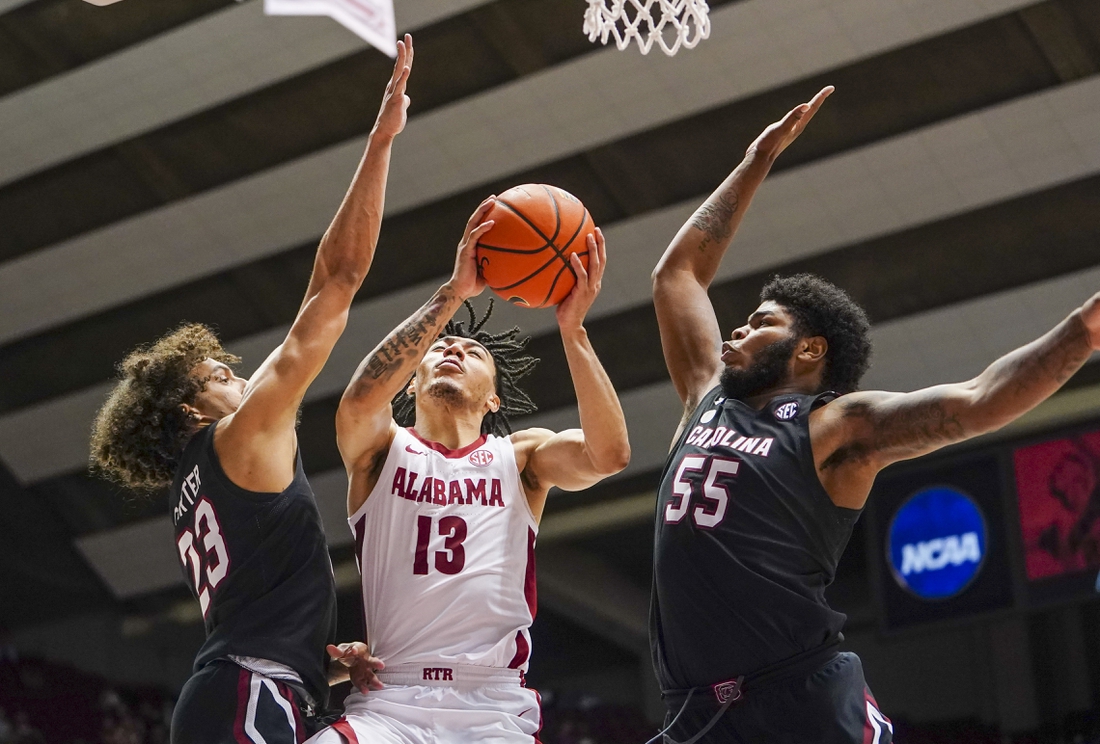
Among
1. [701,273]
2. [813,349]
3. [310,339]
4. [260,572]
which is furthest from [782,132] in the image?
[260,572]

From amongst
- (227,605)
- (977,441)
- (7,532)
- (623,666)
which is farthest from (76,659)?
(227,605)

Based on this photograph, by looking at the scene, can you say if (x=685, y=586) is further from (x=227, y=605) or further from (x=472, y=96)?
(x=472, y=96)

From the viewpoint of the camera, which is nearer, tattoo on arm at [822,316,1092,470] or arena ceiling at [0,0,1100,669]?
tattoo on arm at [822,316,1092,470]

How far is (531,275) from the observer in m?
4.45

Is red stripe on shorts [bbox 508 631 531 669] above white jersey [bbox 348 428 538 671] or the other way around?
the other way around

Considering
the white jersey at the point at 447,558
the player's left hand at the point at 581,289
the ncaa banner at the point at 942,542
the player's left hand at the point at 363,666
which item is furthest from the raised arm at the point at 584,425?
the ncaa banner at the point at 942,542

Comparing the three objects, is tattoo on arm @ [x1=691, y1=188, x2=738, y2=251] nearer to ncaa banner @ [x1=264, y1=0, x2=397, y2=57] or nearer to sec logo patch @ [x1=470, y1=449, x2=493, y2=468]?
sec logo patch @ [x1=470, y1=449, x2=493, y2=468]

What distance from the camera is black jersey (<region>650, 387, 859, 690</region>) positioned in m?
3.78

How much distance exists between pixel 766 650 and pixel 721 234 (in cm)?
167

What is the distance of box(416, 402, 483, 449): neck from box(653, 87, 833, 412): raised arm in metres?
0.75

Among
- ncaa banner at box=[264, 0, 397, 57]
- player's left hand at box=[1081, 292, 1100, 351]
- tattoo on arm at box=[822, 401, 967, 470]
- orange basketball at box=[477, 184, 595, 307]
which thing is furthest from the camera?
ncaa banner at box=[264, 0, 397, 57]

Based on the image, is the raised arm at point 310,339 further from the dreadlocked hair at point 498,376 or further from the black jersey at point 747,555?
the black jersey at point 747,555

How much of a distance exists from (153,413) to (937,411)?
2.46 m

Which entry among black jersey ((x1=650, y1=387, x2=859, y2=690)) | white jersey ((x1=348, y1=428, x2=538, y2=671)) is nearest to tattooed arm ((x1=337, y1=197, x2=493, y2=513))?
white jersey ((x1=348, y1=428, x2=538, y2=671))
